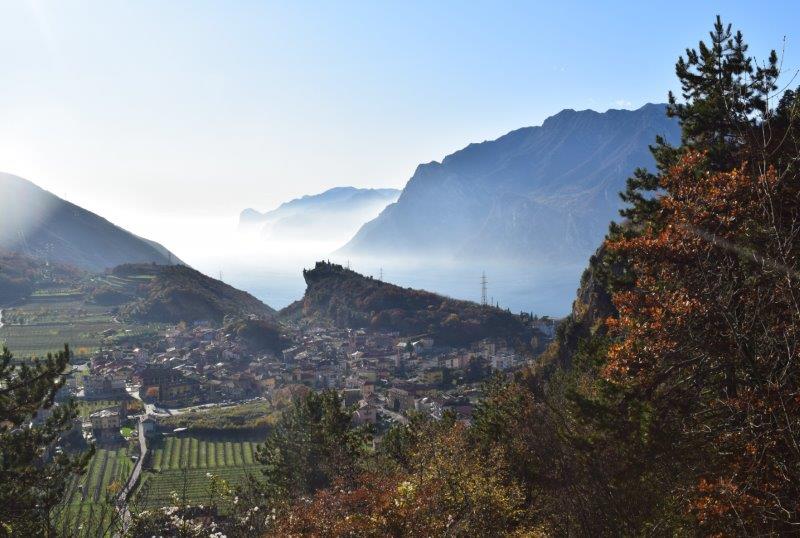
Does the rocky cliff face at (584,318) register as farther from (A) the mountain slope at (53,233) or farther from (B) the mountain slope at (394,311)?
(A) the mountain slope at (53,233)

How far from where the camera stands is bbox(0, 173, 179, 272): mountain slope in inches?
6594

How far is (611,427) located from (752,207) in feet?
16.2

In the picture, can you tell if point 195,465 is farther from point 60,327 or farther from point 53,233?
point 53,233

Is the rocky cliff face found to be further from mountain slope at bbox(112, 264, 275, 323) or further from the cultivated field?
mountain slope at bbox(112, 264, 275, 323)

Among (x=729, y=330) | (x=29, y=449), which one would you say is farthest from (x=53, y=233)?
(x=729, y=330)

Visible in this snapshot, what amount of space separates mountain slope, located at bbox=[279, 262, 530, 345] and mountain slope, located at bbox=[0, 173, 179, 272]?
90.7 meters

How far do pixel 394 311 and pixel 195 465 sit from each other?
54.0 metres

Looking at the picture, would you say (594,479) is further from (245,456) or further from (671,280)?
(245,456)

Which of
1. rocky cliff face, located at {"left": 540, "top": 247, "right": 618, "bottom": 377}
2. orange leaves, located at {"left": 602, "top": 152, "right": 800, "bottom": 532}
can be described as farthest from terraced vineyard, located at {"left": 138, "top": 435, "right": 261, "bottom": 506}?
orange leaves, located at {"left": 602, "top": 152, "right": 800, "bottom": 532}

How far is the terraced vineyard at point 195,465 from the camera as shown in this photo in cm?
3127

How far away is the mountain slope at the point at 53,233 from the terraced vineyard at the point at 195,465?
140823 millimetres

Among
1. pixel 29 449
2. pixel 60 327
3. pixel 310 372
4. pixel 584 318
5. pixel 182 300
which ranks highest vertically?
pixel 182 300

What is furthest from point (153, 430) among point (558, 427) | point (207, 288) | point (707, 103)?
point (207, 288)

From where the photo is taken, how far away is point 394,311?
8988cm
